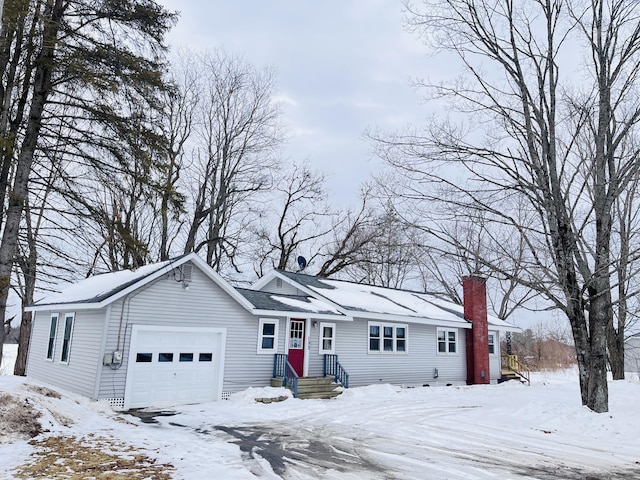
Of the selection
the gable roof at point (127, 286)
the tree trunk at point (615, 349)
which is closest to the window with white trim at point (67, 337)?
the gable roof at point (127, 286)

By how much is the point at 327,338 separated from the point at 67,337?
8.66 m

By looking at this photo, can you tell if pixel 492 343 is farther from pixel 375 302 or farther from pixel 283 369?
pixel 283 369

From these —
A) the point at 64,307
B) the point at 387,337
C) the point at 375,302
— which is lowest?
the point at 387,337

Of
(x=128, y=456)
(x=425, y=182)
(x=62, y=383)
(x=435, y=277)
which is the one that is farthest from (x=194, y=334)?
(x=435, y=277)

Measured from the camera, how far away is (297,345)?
16312 mm

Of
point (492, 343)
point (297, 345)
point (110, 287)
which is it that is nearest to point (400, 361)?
point (297, 345)

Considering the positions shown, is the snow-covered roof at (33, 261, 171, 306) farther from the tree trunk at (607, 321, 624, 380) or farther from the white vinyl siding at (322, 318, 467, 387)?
the tree trunk at (607, 321, 624, 380)

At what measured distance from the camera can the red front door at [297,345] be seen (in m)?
16.1

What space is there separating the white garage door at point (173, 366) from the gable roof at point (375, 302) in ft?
17.5

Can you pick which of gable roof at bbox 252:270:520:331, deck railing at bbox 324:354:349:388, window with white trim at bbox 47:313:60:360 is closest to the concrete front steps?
deck railing at bbox 324:354:349:388

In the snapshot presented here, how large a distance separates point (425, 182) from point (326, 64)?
5949 millimetres

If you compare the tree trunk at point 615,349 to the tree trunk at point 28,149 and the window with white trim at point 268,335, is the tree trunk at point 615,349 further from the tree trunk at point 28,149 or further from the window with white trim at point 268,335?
the tree trunk at point 28,149

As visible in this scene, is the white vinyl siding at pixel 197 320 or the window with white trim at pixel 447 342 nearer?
the white vinyl siding at pixel 197 320

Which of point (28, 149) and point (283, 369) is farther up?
point (28, 149)
